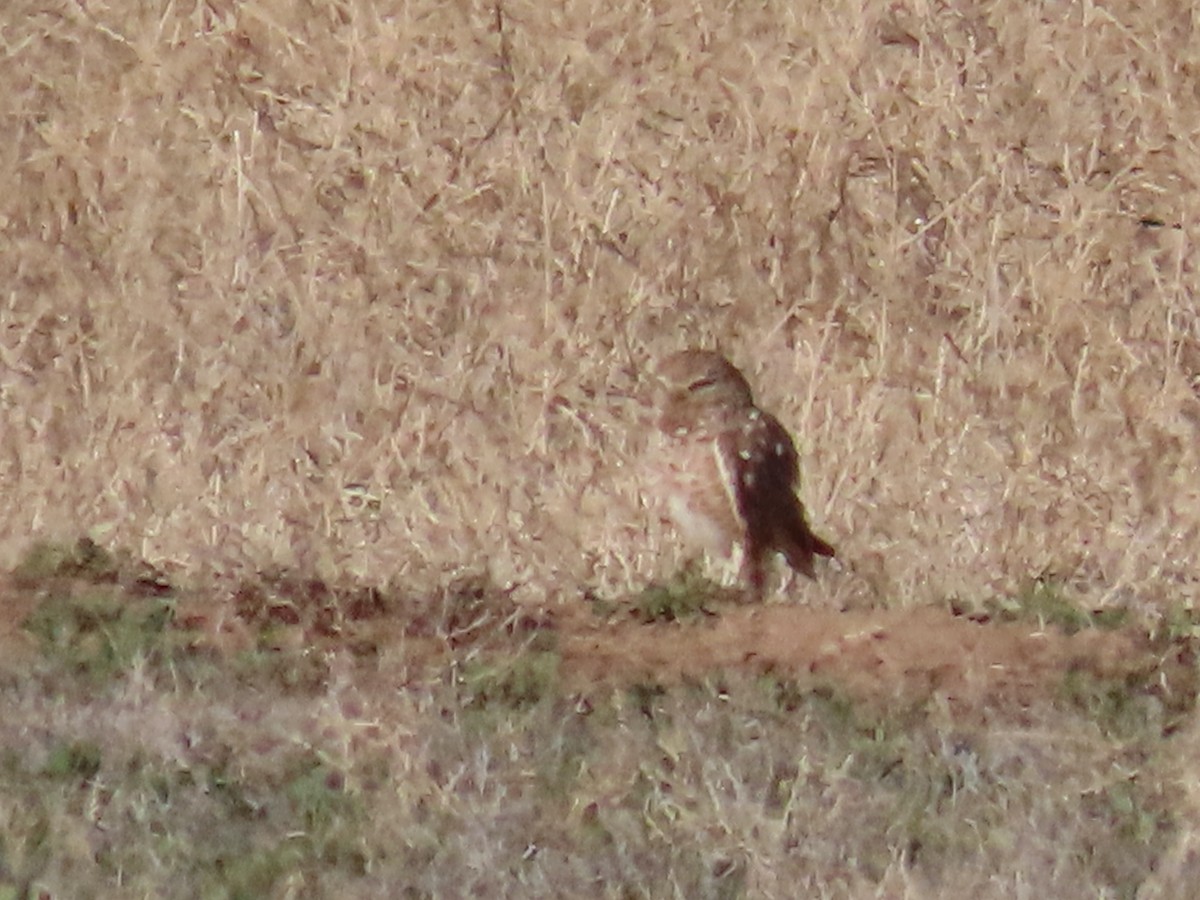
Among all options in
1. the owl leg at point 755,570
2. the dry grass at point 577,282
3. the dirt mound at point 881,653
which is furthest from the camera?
the dry grass at point 577,282

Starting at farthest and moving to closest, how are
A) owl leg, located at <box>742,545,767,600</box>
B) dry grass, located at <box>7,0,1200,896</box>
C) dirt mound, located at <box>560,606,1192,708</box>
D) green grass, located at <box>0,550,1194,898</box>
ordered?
dry grass, located at <box>7,0,1200,896</box> < owl leg, located at <box>742,545,767,600</box> < dirt mound, located at <box>560,606,1192,708</box> < green grass, located at <box>0,550,1194,898</box>

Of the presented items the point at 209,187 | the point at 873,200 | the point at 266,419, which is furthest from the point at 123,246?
the point at 873,200

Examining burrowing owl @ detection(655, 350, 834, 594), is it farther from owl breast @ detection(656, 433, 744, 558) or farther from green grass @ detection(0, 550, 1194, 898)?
green grass @ detection(0, 550, 1194, 898)

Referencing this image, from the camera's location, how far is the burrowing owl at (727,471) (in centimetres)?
664

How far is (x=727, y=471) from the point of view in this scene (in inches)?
263

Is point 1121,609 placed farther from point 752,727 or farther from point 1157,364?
point 752,727

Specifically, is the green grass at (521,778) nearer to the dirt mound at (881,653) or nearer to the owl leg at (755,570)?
the dirt mound at (881,653)

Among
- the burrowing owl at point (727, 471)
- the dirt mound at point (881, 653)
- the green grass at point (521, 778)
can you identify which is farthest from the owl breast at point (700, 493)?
the green grass at point (521, 778)

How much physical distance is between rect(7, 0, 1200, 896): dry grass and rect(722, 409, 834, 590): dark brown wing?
24cm

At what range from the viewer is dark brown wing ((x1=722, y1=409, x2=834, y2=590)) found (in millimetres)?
6605

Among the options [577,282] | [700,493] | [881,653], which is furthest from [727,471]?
[577,282]

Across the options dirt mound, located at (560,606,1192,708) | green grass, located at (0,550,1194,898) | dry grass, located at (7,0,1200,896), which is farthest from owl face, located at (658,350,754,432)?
green grass, located at (0,550,1194,898)

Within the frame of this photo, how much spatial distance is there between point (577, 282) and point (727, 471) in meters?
0.98

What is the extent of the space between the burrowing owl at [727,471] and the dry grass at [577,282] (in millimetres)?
230
